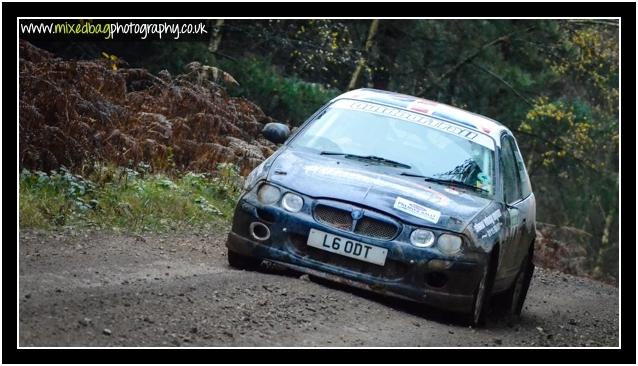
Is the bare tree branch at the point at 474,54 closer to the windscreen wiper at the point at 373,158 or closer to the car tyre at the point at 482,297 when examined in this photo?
the windscreen wiper at the point at 373,158

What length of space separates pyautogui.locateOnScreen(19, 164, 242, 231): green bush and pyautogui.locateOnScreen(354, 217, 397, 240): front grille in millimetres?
2832

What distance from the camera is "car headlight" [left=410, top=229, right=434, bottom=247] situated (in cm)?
759

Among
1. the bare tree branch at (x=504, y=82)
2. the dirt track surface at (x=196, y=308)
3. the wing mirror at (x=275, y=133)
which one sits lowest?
the dirt track surface at (x=196, y=308)

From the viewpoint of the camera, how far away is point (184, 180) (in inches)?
474

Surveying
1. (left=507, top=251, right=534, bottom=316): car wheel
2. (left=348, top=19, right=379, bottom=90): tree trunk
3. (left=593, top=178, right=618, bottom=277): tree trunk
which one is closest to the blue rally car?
(left=507, top=251, right=534, bottom=316): car wheel

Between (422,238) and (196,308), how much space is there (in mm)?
1948

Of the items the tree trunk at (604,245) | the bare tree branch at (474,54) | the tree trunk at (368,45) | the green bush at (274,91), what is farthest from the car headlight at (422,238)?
the tree trunk at (604,245)

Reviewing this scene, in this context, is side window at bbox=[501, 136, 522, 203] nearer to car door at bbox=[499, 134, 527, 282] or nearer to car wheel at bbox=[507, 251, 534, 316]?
car door at bbox=[499, 134, 527, 282]

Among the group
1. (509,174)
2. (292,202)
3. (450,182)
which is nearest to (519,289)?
(509,174)

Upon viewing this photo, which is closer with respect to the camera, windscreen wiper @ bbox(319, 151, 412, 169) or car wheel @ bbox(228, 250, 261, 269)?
car wheel @ bbox(228, 250, 261, 269)

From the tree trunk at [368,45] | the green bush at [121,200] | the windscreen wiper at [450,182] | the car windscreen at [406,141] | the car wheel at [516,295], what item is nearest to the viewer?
the windscreen wiper at [450,182]

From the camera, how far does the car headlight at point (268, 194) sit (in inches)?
312

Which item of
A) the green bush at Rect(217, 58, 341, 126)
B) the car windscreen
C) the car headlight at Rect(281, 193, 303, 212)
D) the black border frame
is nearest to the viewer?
the black border frame

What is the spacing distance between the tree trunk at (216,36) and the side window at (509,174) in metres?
9.56
